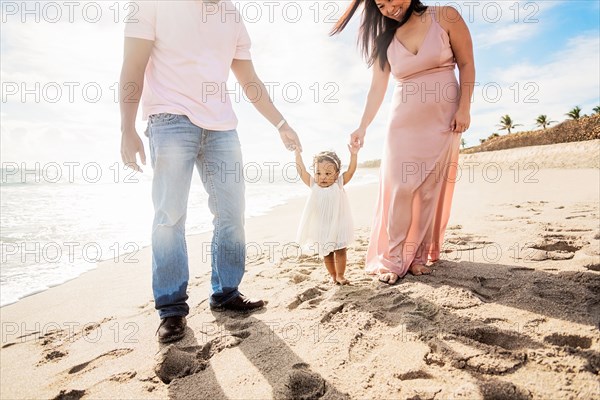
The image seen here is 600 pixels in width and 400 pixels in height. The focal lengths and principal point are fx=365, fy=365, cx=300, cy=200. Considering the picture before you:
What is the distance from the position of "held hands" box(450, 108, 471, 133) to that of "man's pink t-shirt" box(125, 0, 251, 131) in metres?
1.67

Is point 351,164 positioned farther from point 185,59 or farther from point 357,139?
point 185,59

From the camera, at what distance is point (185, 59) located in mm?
2266

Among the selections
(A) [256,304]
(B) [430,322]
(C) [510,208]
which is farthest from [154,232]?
(C) [510,208]

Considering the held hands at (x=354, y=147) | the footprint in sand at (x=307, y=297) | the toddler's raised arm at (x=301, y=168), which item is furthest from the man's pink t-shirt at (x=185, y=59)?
the footprint in sand at (x=307, y=297)

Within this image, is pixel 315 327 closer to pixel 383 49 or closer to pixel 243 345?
pixel 243 345

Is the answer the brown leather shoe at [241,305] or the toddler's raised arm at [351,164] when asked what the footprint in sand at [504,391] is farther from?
the toddler's raised arm at [351,164]

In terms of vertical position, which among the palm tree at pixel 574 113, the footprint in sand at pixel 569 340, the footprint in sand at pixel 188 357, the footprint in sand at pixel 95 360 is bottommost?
the footprint in sand at pixel 95 360

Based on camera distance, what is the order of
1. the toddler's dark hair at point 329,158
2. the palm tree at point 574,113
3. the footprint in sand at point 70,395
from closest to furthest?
the footprint in sand at point 70,395 < the toddler's dark hair at point 329,158 < the palm tree at point 574,113

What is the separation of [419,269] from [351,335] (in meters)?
1.07

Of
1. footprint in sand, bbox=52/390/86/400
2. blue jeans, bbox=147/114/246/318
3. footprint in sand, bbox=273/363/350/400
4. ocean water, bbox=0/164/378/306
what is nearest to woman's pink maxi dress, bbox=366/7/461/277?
blue jeans, bbox=147/114/246/318

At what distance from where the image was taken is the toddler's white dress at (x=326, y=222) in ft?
9.23

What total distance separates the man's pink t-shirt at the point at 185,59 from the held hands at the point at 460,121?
5.46 ft

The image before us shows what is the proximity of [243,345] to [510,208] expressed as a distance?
524 centimetres

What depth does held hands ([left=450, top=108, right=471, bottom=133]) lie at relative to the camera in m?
2.67
